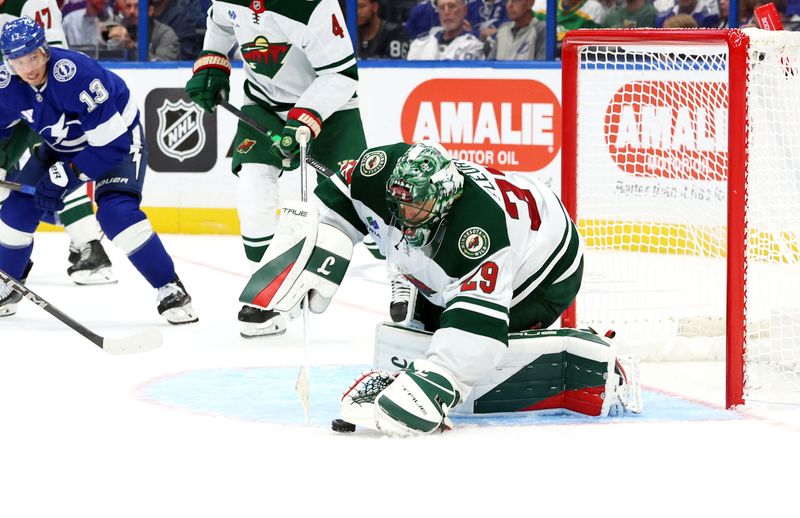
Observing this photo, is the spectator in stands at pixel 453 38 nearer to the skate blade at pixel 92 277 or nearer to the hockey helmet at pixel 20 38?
the skate blade at pixel 92 277

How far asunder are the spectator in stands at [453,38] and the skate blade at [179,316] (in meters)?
2.55

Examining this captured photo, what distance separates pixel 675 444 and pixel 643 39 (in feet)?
3.59

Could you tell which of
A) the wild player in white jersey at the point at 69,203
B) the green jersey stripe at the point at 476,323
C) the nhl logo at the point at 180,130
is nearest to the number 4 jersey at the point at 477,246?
the green jersey stripe at the point at 476,323

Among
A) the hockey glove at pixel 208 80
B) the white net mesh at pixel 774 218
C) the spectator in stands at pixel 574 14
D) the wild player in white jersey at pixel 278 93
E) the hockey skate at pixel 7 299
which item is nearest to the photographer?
the white net mesh at pixel 774 218

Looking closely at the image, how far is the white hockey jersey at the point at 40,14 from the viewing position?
5.10 meters

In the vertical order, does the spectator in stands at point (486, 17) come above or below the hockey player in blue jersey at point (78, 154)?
above

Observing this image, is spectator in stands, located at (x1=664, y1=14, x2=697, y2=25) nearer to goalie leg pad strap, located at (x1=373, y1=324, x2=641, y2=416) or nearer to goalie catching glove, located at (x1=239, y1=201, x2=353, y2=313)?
goalie leg pad strap, located at (x1=373, y1=324, x2=641, y2=416)

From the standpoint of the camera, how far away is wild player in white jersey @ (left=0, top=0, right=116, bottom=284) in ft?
16.4

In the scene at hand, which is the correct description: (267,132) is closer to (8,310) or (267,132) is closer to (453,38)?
(8,310)

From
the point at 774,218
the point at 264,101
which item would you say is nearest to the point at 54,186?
the point at 264,101

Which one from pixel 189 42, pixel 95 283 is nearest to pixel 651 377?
pixel 95 283

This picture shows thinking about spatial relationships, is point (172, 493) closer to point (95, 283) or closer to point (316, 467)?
point (316, 467)

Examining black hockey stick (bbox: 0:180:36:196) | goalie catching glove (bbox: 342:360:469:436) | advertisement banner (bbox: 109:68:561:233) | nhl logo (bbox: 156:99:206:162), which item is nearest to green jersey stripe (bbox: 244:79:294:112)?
black hockey stick (bbox: 0:180:36:196)

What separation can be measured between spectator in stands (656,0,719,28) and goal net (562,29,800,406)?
2.17ft
